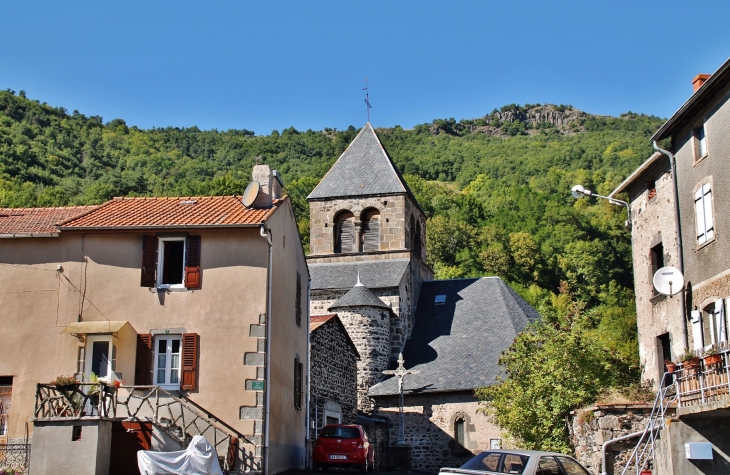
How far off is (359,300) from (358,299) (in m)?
0.06

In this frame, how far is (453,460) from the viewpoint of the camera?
31.2 metres

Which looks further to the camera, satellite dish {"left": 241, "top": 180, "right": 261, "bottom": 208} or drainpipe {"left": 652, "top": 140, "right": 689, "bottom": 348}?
satellite dish {"left": 241, "top": 180, "right": 261, "bottom": 208}

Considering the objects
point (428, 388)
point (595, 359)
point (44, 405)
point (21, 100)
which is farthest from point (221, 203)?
point (21, 100)

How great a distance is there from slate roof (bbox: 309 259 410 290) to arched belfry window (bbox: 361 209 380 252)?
86 cm

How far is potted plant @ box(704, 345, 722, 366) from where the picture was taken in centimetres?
1490

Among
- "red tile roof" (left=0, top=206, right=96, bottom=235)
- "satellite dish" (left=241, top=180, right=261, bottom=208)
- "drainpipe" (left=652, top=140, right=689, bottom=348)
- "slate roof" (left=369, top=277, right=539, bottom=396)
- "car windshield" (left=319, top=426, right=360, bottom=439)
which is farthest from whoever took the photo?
"slate roof" (left=369, top=277, right=539, bottom=396)

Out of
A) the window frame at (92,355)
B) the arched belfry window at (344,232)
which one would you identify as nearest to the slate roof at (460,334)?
the arched belfry window at (344,232)

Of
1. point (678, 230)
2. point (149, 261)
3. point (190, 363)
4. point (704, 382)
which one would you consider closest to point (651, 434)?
point (704, 382)

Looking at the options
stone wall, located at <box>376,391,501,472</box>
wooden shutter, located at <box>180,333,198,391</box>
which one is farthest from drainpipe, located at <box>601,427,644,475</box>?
stone wall, located at <box>376,391,501,472</box>

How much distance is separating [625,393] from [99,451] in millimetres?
10968

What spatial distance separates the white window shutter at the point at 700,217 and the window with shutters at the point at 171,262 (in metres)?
10.6

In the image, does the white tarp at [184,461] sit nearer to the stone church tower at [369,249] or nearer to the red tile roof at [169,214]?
the red tile roof at [169,214]

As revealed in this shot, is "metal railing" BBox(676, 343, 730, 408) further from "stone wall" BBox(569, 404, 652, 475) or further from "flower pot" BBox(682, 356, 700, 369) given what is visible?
"stone wall" BBox(569, 404, 652, 475)

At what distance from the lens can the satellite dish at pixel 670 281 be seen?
18.5 meters
